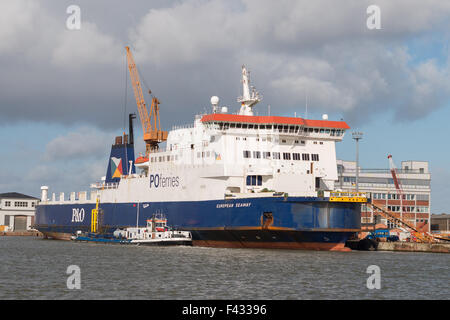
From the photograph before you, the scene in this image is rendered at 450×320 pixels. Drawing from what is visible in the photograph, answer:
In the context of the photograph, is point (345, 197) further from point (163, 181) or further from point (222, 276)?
point (163, 181)

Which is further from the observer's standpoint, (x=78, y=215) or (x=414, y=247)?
(x=78, y=215)

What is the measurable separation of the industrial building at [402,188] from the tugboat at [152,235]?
123 ft

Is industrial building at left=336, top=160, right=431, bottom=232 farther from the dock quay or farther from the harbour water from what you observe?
the dock quay

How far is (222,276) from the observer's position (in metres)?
35.3

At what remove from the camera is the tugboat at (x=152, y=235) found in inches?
2376

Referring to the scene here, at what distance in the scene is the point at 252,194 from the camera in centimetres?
5391

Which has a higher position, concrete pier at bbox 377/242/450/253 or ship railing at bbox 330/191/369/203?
ship railing at bbox 330/191/369/203

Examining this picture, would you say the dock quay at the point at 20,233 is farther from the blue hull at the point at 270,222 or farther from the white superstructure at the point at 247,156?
the blue hull at the point at 270,222

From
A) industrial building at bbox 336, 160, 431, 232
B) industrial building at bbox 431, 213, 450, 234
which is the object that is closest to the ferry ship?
industrial building at bbox 336, 160, 431, 232

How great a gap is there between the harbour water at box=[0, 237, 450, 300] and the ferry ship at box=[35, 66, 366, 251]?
2.72 metres
